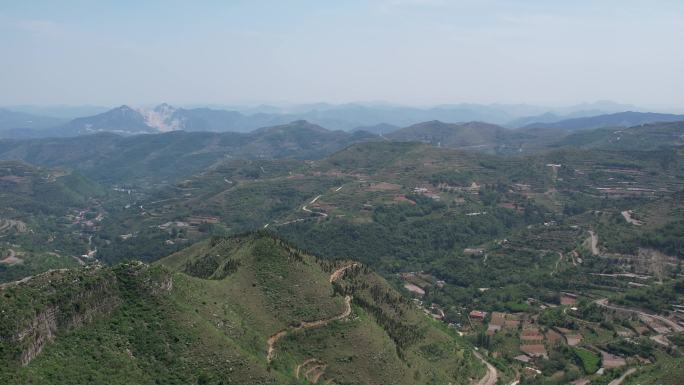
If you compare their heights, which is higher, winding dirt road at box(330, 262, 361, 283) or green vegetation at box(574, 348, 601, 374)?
winding dirt road at box(330, 262, 361, 283)

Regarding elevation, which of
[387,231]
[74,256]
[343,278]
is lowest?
[74,256]

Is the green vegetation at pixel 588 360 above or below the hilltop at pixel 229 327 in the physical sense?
below

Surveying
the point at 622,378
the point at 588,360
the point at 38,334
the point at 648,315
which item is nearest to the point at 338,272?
the point at 588,360

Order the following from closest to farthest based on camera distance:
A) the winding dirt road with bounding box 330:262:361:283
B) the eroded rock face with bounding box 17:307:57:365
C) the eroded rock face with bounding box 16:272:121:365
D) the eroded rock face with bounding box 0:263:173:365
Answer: the eroded rock face with bounding box 17:307:57:365 → the eroded rock face with bounding box 0:263:173:365 → the eroded rock face with bounding box 16:272:121:365 → the winding dirt road with bounding box 330:262:361:283

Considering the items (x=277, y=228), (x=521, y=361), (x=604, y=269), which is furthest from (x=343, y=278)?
(x=277, y=228)

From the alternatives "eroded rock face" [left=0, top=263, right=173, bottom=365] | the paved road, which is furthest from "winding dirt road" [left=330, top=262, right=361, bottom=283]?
the paved road

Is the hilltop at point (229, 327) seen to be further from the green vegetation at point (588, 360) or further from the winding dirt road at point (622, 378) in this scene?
the winding dirt road at point (622, 378)

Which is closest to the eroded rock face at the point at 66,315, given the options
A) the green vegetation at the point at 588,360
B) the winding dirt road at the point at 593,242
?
the green vegetation at the point at 588,360

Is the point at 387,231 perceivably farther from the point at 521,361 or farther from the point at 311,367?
the point at 311,367

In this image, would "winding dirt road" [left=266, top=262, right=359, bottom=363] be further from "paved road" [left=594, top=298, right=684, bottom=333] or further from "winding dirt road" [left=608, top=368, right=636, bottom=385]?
"paved road" [left=594, top=298, right=684, bottom=333]
